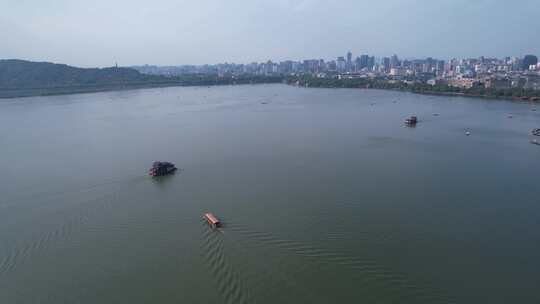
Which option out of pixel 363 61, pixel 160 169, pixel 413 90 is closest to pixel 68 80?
pixel 413 90

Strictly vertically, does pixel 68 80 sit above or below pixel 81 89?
above

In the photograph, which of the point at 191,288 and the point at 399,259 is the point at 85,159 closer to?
the point at 191,288

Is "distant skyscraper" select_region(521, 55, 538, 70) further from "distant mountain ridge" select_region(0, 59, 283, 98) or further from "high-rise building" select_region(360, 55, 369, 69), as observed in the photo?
"distant mountain ridge" select_region(0, 59, 283, 98)

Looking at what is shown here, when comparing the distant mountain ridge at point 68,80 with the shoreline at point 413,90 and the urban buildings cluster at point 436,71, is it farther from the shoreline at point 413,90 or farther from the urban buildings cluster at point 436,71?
the urban buildings cluster at point 436,71

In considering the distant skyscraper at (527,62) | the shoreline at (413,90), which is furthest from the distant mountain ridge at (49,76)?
the distant skyscraper at (527,62)

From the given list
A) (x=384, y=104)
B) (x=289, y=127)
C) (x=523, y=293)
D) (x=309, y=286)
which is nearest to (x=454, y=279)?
(x=523, y=293)

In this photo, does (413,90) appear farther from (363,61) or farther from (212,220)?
(363,61)
